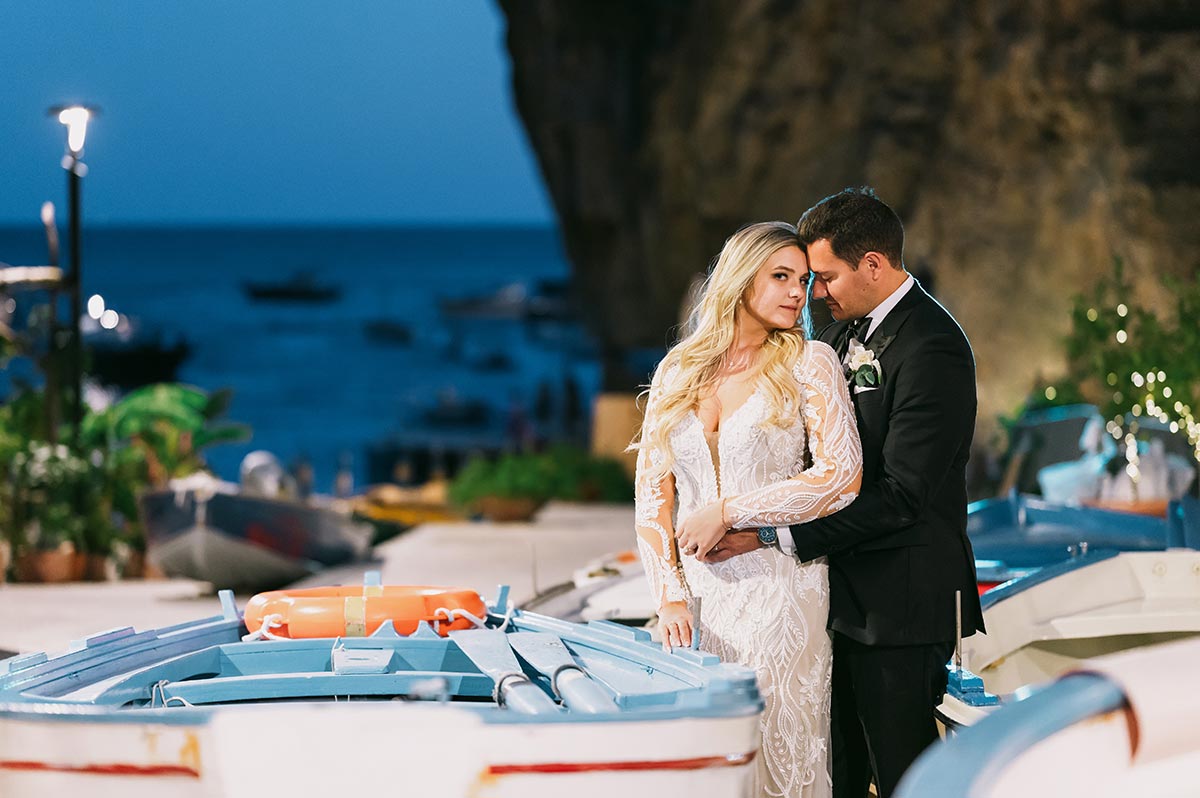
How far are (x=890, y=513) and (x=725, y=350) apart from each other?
51 cm

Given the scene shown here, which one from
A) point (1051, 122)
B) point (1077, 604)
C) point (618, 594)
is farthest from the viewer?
point (1051, 122)

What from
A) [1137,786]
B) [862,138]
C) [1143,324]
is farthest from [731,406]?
[862,138]

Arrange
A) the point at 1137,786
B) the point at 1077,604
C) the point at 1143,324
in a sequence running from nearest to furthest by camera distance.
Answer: the point at 1137,786
the point at 1077,604
the point at 1143,324

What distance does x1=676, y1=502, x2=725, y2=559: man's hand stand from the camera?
10.4ft

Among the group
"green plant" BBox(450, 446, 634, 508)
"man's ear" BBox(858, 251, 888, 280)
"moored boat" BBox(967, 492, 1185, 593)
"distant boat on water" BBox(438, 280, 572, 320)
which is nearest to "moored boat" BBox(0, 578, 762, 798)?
"man's ear" BBox(858, 251, 888, 280)

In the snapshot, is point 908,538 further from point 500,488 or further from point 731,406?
point 500,488

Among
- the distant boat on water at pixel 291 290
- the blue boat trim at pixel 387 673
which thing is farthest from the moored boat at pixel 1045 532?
the distant boat on water at pixel 291 290

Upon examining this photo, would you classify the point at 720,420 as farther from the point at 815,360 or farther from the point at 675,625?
the point at 675,625

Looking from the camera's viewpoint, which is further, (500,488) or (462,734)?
(500,488)

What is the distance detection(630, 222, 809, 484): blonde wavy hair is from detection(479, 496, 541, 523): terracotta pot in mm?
9877

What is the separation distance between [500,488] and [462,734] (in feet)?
38.4

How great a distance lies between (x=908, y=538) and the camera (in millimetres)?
3229

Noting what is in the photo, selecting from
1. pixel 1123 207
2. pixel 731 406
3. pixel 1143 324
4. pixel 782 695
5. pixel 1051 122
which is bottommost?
pixel 782 695

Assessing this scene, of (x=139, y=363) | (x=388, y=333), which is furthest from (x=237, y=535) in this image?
(x=388, y=333)
